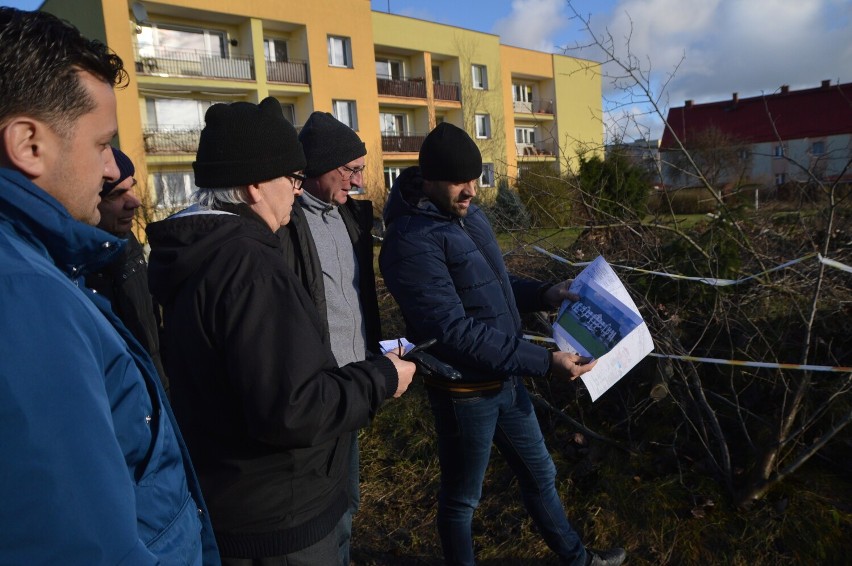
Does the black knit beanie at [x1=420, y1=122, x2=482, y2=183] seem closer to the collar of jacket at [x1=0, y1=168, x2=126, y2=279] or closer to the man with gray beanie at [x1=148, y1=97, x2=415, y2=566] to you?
the man with gray beanie at [x1=148, y1=97, x2=415, y2=566]

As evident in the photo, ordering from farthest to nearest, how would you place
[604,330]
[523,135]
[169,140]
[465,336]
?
[523,135], [169,140], [604,330], [465,336]

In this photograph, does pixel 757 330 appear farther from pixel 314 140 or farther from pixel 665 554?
pixel 314 140

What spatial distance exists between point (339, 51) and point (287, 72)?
2.80 m

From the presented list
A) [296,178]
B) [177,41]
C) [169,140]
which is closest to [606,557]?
[296,178]

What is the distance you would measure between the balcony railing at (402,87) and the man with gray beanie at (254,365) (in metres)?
27.5

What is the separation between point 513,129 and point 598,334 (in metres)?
31.9

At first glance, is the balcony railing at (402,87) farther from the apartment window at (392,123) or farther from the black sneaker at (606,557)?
the black sneaker at (606,557)

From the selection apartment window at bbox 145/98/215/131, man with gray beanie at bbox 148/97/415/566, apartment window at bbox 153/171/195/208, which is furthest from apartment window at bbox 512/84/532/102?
man with gray beanie at bbox 148/97/415/566

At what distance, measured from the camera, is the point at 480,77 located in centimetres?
3173

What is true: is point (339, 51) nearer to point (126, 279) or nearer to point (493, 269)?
point (126, 279)

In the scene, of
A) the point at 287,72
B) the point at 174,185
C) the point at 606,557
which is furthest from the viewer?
the point at 287,72

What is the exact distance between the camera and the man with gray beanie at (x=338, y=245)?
8.27ft

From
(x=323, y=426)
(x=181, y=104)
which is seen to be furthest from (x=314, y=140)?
(x=181, y=104)

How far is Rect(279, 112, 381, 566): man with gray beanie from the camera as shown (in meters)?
2.52
